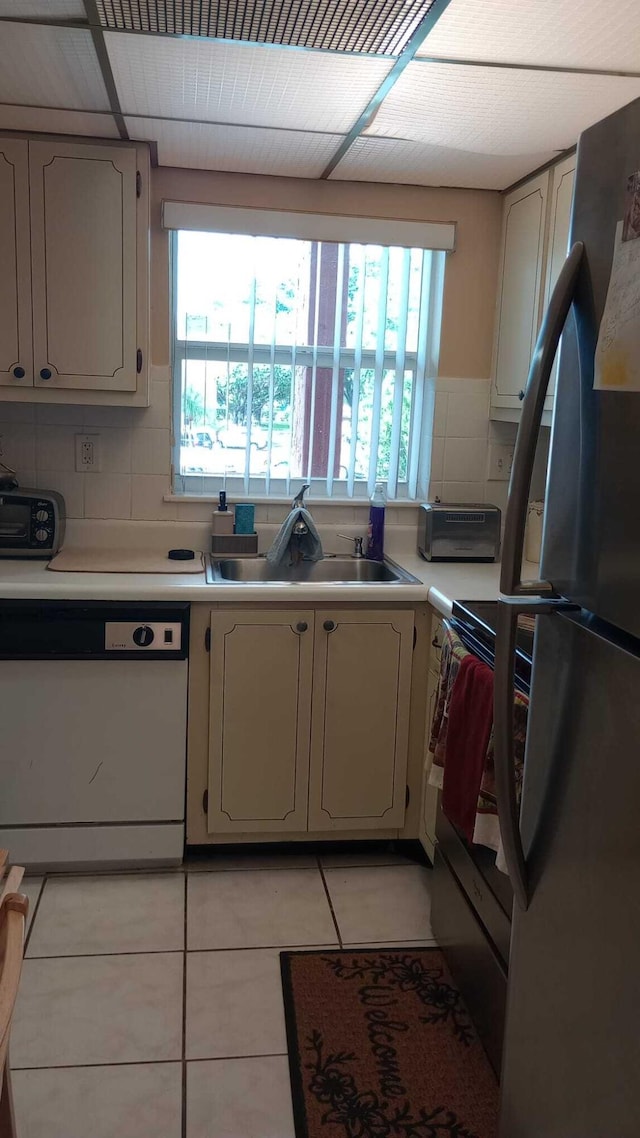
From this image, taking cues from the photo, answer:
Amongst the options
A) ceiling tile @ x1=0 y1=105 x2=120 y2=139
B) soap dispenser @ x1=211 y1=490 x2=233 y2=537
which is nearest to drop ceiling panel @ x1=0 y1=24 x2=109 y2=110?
ceiling tile @ x1=0 y1=105 x2=120 y2=139

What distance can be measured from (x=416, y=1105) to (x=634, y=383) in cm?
165

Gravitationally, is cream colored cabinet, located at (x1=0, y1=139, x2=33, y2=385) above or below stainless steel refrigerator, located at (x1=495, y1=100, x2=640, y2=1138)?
above

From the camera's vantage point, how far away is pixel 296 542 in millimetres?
3053

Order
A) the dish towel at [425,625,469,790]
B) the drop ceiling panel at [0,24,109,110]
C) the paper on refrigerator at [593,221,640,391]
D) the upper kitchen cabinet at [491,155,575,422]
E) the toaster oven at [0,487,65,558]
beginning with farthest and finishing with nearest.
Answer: the toaster oven at [0,487,65,558] < the upper kitchen cabinet at [491,155,575,422] < the dish towel at [425,625,469,790] < the drop ceiling panel at [0,24,109,110] < the paper on refrigerator at [593,221,640,391]

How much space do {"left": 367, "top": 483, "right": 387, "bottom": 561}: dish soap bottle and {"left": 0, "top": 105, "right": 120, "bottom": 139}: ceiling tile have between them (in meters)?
1.44

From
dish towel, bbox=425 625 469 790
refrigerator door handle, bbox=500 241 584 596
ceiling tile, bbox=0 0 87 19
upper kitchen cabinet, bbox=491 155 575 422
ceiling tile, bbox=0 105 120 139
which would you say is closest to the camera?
refrigerator door handle, bbox=500 241 584 596

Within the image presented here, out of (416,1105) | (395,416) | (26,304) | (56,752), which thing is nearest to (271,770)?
(56,752)

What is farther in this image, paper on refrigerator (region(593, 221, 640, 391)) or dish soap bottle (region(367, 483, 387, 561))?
dish soap bottle (region(367, 483, 387, 561))

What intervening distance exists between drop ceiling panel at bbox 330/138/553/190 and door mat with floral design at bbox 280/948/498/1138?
2.31 meters

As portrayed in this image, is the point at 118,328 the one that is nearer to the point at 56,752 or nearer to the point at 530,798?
the point at 56,752

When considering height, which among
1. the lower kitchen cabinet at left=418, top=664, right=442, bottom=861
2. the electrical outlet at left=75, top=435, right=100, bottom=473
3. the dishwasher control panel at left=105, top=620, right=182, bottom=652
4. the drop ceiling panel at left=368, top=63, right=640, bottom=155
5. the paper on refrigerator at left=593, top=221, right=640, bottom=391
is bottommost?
the lower kitchen cabinet at left=418, top=664, right=442, bottom=861

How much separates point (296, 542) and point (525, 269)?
3.84 feet

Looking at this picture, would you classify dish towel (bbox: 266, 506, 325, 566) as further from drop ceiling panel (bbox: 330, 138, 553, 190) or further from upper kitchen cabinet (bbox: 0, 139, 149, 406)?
drop ceiling panel (bbox: 330, 138, 553, 190)

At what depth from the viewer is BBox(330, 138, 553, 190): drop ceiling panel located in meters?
2.69
